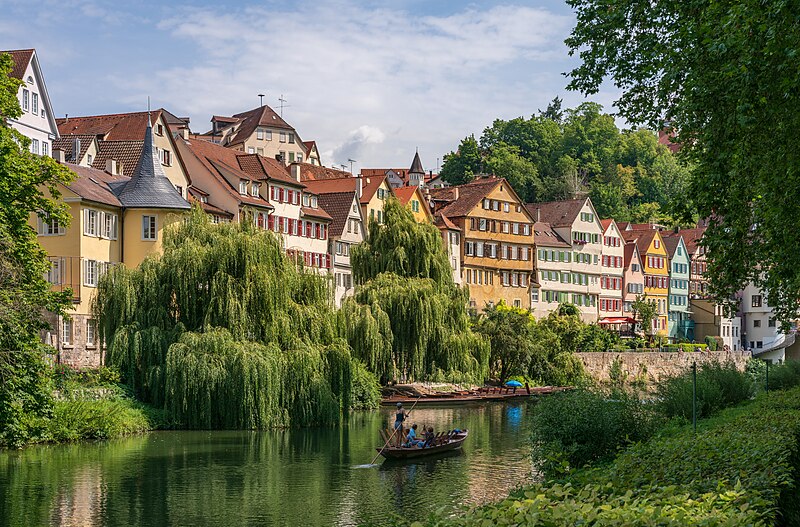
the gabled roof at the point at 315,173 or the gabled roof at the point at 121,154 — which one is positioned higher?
the gabled roof at the point at 315,173

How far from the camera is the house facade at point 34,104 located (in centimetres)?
5731

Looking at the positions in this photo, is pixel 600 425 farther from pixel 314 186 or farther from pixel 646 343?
pixel 646 343

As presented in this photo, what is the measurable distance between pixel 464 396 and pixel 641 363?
107 ft

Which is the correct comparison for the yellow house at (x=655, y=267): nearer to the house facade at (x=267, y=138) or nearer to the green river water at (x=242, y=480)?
the house facade at (x=267, y=138)

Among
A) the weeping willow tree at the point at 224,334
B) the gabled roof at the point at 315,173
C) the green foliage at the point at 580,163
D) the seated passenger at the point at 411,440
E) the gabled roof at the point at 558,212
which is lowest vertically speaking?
the seated passenger at the point at 411,440

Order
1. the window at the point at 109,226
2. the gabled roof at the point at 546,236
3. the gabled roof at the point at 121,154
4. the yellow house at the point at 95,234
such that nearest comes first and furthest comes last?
the yellow house at the point at 95,234 < the window at the point at 109,226 < the gabled roof at the point at 121,154 < the gabled roof at the point at 546,236

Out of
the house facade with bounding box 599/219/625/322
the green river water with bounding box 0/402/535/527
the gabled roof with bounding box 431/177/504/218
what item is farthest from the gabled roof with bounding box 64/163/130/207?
the house facade with bounding box 599/219/625/322

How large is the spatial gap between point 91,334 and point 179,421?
1364 centimetres

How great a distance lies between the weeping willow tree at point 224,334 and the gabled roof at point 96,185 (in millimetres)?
7643

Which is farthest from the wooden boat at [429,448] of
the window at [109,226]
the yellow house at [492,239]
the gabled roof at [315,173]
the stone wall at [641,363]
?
the gabled roof at [315,173]

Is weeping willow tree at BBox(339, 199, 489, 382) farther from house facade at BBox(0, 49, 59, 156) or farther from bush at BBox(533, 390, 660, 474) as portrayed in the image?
bush at BBox(533, 390, 660, 474)

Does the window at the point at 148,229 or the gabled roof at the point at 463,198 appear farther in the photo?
the gabled roof at the point at 463,198

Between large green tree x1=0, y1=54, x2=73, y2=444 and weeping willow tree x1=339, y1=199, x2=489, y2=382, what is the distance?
19.4m

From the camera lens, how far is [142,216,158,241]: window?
170 feet
